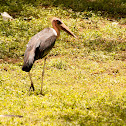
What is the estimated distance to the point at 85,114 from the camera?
5.43 metres

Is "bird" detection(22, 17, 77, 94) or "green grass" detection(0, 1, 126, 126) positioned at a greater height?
"bird" detection(22, 17, 77, 94)

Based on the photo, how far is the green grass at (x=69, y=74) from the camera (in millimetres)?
5404

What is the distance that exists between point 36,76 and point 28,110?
2262 millimetres

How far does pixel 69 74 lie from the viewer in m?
8.05

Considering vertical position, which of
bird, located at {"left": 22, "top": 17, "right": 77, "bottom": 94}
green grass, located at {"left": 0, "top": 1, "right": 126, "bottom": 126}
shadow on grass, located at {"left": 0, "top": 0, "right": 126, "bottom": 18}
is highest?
shadow on grass, located at {"left": 0, "top": 0, "right": 126, "bottom": 18}

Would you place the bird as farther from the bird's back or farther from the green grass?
the green grass

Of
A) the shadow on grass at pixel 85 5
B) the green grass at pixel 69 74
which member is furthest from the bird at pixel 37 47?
the shadow on grass at pixel 85 5

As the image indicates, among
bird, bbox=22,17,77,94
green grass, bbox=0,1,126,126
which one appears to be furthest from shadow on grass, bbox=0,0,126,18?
bird, bbox=22,17,77,94

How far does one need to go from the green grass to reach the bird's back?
0.76 metres

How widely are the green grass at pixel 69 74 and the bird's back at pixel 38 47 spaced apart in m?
0.76

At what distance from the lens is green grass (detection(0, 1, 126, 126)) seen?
5404 mm

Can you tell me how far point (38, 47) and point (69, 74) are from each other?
6.48ft

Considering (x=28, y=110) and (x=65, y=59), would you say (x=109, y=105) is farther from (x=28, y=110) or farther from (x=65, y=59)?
(x=65, y=59)

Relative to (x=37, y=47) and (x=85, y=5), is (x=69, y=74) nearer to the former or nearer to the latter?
(x=37, y=47)
